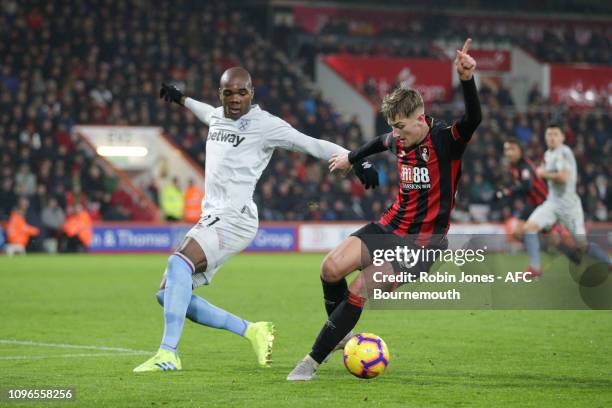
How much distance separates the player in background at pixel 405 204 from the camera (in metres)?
7.18

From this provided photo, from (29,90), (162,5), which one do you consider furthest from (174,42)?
(29,90)

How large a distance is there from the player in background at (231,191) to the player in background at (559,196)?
25.5 feet

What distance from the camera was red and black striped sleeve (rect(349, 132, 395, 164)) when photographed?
741 cm

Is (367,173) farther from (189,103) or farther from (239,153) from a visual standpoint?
(189,103)

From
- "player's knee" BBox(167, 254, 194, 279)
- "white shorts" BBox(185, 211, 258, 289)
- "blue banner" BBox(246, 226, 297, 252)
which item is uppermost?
"white shorts" BBox(185, 211, 258, 289)

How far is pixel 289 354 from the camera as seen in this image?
28.4ft

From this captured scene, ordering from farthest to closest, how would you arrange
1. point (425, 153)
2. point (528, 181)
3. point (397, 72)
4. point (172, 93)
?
point (397, 72)
point (528, 181)
point (172, 93)
point (425, 153)

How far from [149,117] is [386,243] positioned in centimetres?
2219

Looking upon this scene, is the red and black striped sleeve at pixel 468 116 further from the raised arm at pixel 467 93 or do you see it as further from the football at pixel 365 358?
the football at pixel 365 358

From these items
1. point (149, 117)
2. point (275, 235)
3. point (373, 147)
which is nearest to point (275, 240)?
point (275, 235)

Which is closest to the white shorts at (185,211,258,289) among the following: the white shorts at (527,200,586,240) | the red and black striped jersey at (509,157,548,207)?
the white shorts at (527,200,586,240)

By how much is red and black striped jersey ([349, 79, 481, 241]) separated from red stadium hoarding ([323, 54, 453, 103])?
27.7 m

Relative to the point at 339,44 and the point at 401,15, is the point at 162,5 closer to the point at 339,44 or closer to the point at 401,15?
Result: the point at 339,44

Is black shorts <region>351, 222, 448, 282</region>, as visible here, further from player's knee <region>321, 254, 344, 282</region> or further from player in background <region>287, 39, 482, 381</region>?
player's knee <region>321, 254, 344, 282</region>
